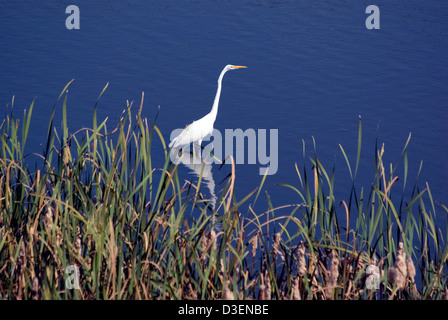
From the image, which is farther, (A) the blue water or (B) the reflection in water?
(A) the blue water

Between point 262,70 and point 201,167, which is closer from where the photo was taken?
point 201,167

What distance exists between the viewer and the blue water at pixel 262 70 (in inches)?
315

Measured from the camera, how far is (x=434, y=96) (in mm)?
9430

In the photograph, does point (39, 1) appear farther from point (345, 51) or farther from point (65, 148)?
point (65, 148)

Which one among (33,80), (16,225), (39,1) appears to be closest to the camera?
(16,225)

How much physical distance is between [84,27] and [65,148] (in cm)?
927

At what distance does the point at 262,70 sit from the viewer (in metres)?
10.1

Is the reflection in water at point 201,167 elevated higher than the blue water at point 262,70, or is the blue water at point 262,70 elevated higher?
the blue water at point 262,70

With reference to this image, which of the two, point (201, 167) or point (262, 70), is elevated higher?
point (262, 70)

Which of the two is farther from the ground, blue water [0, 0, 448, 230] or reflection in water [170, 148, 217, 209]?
blue water [0, 0, 448, 230]

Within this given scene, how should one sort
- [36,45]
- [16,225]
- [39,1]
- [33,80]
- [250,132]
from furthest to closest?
1. [39,1]
2. [36,45]
3. [33,80]
4. [250,132]
5. [16,225]

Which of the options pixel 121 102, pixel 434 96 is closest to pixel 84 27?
pixel 121 102

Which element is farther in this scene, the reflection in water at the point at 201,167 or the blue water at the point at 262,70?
the blue water at the point at 262,70

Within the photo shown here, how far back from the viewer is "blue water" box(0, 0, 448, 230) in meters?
8.01
